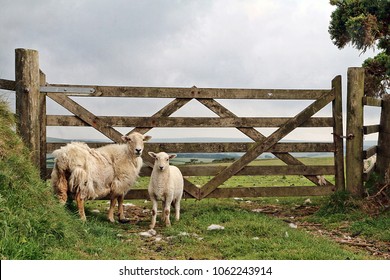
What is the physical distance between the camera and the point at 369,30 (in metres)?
16.6

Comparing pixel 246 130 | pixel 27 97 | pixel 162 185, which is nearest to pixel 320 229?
pixel 246 130

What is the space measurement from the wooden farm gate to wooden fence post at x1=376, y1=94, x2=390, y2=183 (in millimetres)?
1145

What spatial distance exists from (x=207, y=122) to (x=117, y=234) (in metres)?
4.16

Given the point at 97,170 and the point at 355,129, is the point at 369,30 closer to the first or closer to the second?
the point at 355,129

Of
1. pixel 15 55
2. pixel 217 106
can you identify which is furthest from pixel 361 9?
pixel 15 55

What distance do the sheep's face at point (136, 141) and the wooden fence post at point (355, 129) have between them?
5.52 meters

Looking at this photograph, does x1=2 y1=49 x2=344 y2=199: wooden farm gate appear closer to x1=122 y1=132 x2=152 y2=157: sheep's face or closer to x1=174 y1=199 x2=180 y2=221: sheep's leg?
x1=122 y1=132 x2=152 y2=157: sheep's face

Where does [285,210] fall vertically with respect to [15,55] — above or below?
below

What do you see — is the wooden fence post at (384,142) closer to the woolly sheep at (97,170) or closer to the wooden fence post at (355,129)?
the wooden fence post at (355,129)

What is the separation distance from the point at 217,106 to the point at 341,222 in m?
4.18

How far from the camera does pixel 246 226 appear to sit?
9.91m

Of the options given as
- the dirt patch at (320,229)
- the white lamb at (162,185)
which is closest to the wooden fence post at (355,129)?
the dirt patch at (320,229)

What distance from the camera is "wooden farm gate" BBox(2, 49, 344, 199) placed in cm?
1221

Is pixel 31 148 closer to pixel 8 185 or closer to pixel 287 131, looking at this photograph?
pixel 8 185
